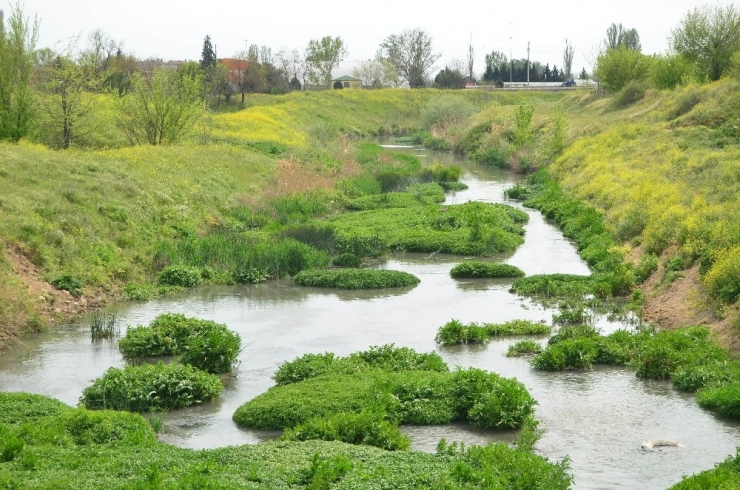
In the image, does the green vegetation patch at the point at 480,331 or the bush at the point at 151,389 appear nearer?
the bush at the point at 151,389

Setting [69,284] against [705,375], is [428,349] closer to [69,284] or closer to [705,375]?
[705,375]

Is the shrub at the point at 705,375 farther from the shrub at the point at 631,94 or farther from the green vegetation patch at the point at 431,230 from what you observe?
the shrub at the point at 631,94

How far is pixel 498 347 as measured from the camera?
1806 centimetres

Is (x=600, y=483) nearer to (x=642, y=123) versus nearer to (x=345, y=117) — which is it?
(x=642, y=123)

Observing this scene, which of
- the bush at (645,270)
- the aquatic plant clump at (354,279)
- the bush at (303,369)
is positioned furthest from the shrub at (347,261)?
the bush at (303,369)

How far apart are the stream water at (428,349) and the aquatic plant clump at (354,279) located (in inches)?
14.5

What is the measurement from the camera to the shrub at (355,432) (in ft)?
39.0

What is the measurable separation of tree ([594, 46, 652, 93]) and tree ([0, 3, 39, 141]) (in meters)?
41.7

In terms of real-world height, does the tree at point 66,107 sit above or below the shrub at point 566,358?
above

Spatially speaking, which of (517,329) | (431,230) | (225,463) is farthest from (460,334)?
(431,230)

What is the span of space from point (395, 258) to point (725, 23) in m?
32.8

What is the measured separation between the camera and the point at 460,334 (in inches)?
717

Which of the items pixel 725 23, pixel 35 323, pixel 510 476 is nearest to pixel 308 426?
pixel 510 476

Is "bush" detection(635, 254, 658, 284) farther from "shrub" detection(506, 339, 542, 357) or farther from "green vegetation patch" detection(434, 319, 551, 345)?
"shrub" detection(506, 339, 542, 357)
